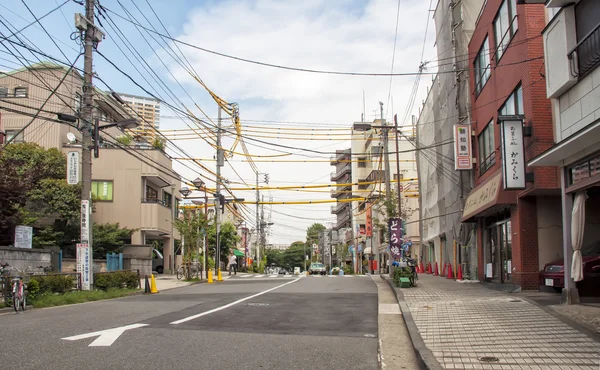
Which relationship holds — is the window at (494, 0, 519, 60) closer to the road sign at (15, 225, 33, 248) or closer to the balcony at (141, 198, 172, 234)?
the road sign at (15, 225, 33, 248)

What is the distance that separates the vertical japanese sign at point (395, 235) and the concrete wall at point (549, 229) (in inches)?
382

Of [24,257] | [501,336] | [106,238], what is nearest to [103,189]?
[106,238]

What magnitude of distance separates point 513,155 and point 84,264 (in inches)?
555

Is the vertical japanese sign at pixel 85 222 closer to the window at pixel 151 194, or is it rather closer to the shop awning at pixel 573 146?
the shop awning at pixel 573 146

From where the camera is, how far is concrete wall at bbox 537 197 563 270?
15.8m

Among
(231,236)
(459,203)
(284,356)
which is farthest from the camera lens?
(231,236)

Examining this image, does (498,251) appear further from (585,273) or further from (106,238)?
(106,238)

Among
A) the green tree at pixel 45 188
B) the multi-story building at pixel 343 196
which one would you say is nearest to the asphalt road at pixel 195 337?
the green tree at pixel 45 188

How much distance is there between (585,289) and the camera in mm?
13070

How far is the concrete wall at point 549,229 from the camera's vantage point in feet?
51.9

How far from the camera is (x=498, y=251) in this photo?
19359 mm

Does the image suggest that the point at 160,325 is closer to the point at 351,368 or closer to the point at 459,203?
the point at 351,368

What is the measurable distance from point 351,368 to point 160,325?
180 inches

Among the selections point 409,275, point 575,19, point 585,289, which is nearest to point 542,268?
point 585,289
